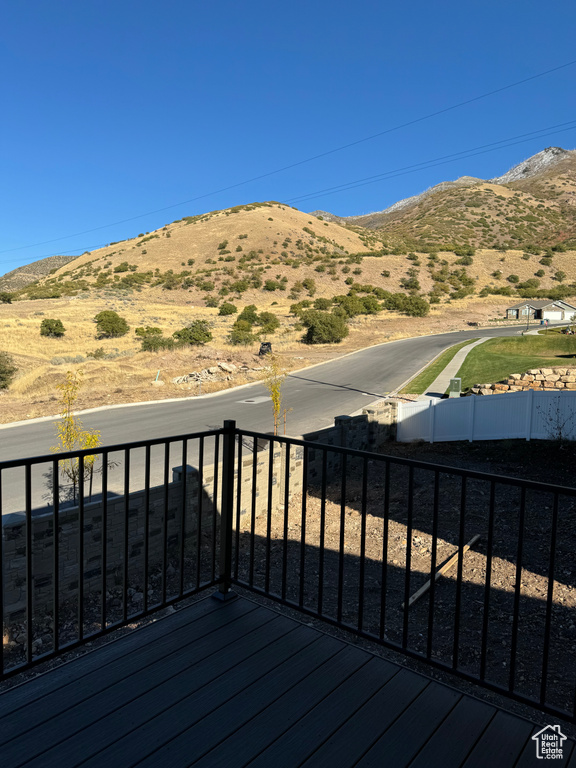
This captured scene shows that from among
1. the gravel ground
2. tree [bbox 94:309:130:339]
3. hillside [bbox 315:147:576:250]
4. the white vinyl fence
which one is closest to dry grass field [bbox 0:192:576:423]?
tree [bbox 94:309:130:339]

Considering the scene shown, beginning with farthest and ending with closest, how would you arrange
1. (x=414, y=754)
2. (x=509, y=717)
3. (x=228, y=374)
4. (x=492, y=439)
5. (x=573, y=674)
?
1. (x=228, y=374)
2. (x=492, y=439)
3. (x=573, y=674)
4. (x=509, y=717)
5. (x=414, y=754)

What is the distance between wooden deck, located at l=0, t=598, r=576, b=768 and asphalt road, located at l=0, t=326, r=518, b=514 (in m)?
6.30

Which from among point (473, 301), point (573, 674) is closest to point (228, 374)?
point (573, 674)

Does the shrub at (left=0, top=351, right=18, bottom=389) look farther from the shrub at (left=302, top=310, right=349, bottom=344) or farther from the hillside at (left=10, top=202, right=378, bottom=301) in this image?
the hillside at (left=10, top=202, right=378, bottom=301)

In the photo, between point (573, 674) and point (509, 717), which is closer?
point (509, 717)

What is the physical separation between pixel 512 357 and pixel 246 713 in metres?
28.1

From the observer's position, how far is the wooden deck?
2189mm

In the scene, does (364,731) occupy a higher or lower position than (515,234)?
lower

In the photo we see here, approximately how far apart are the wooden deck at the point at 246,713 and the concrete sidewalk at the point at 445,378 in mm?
13101

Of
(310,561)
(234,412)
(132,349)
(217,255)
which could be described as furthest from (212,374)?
(217,255)

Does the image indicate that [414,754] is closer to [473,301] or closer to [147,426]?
[147,426]

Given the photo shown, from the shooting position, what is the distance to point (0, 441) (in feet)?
41.6

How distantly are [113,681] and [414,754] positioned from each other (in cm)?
156

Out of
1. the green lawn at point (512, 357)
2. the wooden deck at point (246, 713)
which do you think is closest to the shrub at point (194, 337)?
the green lawn at point (512, 357)
